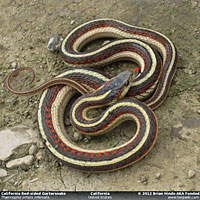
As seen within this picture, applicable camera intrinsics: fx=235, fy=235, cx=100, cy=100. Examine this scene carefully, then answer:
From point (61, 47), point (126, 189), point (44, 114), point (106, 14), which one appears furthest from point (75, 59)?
point (126, 189)

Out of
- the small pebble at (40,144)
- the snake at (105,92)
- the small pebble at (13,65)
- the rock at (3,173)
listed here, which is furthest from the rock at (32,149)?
the small pebble at (13,65)

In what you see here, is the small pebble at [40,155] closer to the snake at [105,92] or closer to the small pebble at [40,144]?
the small pebble at [40,144]

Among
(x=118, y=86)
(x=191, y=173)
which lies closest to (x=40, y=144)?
(x=118, y=86)

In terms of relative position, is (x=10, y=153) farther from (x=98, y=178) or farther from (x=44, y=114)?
(x=98, y=178)

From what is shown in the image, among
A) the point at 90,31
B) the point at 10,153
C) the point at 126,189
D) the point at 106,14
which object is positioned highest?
the point at 106,14

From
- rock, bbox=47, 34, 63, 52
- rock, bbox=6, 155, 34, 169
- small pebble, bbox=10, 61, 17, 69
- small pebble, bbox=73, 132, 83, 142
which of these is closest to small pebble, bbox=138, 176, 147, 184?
small pebble, bbox=73, 132, 83, 142

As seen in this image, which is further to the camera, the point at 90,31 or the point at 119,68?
the point at 90,31

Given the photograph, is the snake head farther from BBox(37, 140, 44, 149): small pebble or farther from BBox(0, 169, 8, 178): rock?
BBox(0, 169, 8, 178): rock
